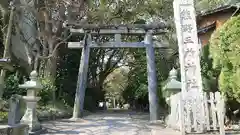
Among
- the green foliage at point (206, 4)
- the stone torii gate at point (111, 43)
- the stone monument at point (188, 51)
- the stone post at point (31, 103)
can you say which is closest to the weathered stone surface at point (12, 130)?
the stone post at point (31, 103)

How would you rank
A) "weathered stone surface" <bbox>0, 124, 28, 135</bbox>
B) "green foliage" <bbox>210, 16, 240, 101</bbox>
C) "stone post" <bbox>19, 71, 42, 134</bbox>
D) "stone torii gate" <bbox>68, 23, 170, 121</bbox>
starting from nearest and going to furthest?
"weathered stone surface" <bbox>0, 124, 28, 135</bbox> → "green foliage" <bbox>210, 16, 240, 101</bbox> → "stone post" <bbox>19, 71, 42, 134</bbox> → "stone torii gate" <bbox>68, 23, 170, 121</bbox>

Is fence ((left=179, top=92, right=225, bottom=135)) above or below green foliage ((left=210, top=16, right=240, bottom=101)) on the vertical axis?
below

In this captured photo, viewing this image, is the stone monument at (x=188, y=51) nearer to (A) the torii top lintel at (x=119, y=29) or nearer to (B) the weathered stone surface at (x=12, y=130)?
(B) the weathered stone surface at (x=12, y=130)

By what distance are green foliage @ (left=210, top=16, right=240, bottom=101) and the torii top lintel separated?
16.7ft

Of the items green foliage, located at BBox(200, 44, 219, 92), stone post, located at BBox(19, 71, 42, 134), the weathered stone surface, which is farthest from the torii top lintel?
the weathered stone surface

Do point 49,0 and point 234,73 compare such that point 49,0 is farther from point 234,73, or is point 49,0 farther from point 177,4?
point 234,73

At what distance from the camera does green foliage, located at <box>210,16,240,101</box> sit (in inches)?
324

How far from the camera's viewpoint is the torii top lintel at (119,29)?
13820mm

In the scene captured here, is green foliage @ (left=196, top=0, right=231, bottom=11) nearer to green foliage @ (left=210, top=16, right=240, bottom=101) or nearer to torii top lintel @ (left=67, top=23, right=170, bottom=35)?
torii top lintel @ (left=67, top=23, right=170, bottom=35)

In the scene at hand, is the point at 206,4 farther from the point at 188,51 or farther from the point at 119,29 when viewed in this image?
the point at 188,51

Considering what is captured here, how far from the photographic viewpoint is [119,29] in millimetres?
14133

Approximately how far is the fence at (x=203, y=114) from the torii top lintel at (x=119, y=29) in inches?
270

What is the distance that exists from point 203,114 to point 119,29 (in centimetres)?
778

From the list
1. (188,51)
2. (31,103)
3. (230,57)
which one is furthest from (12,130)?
(230,57)
